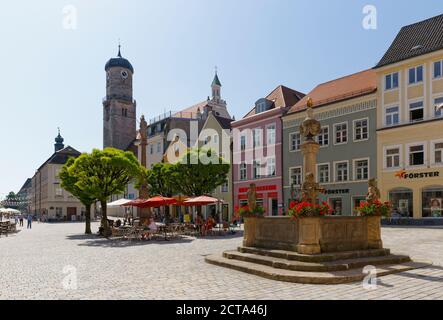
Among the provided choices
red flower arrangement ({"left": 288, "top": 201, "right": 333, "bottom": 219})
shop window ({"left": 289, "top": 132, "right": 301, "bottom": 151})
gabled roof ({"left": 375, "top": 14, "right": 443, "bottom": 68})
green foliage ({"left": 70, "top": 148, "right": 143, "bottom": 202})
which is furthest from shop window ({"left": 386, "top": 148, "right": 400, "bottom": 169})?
red flower arrangement ({"left": 288, "top": 201, "right": 333, "bottom": 219})

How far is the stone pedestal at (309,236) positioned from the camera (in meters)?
11.5

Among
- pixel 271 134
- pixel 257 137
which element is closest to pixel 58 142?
pixel 257 137

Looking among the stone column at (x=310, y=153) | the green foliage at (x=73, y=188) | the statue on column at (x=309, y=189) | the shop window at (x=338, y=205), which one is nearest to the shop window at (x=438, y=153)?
the shop window at (x=338, y=205)

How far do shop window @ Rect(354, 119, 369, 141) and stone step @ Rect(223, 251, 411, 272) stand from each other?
74.8 ft

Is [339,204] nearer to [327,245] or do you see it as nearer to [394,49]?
[394,49]

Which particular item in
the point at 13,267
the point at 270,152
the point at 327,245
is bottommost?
the point at 13,267

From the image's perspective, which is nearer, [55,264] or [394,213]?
[55,264]

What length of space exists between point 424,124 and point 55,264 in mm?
26591

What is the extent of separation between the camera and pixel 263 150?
42.9 meters

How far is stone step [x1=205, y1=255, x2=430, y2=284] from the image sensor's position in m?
9.71

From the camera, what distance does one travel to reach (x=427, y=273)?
10555mm

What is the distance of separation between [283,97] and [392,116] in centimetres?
Result: 1312
